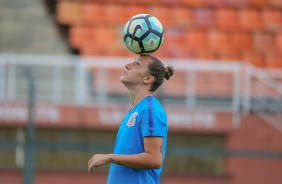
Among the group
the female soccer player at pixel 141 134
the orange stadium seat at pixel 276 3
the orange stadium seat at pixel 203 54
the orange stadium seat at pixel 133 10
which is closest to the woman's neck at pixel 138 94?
the female soccer player at pixel 141 134

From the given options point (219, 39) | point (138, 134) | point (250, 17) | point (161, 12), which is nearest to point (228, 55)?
point (219, 39)

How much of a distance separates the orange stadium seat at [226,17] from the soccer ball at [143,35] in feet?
28.1

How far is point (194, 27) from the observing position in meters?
13.0

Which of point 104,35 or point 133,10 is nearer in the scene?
point 104,35

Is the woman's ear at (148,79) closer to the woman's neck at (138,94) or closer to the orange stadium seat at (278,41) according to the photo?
the woman's neck at (138,94)

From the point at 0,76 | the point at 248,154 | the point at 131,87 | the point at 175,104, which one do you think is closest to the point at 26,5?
the point at 0,76

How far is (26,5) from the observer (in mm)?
14188

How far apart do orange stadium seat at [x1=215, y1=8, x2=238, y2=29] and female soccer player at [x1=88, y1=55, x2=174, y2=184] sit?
8.79m

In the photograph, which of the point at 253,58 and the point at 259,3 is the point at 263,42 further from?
the point at 259,3

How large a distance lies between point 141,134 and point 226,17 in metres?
9.13

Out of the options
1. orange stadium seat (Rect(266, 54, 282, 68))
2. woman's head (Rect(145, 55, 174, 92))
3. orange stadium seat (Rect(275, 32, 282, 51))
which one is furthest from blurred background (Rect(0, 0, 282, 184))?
woman's head (Rect(145, 55, 174, 92))

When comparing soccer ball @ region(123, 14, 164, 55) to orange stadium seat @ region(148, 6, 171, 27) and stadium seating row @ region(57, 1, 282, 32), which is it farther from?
orange stadium seat @ region(148, 6, 171, 27)

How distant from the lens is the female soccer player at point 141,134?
4.29m

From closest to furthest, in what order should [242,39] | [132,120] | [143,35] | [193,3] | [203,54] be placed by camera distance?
[132,120]
[143,35]
[203,54]
[242,39]
[193,3]
